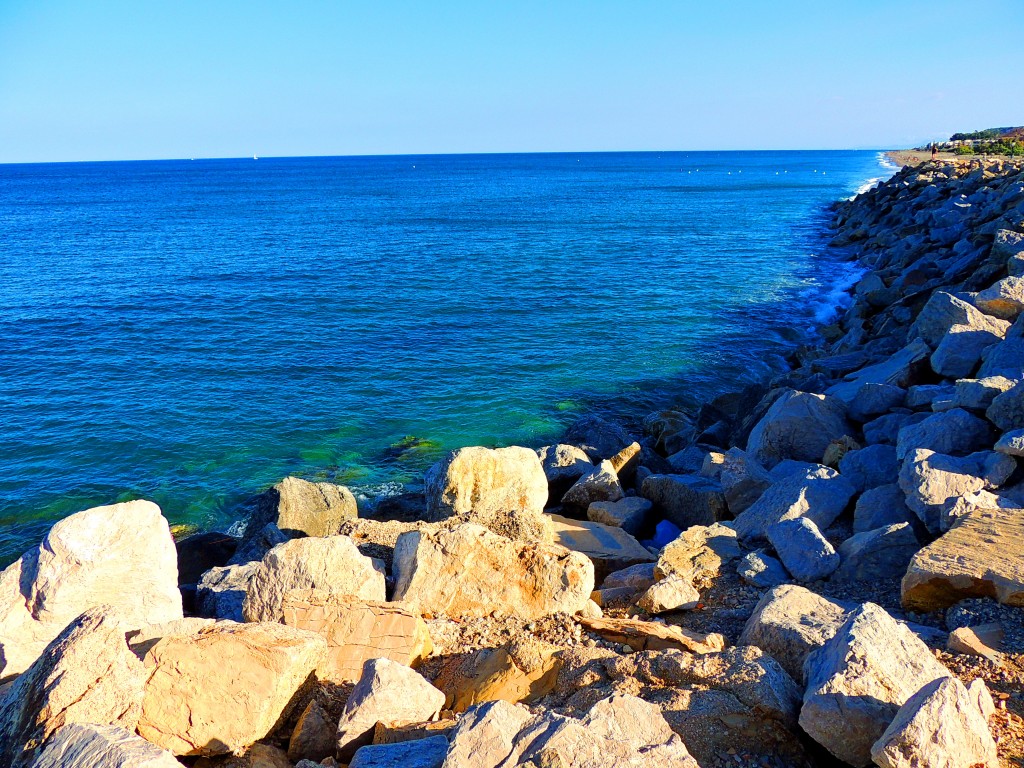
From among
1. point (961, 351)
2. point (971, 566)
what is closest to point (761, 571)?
point (971, 566)

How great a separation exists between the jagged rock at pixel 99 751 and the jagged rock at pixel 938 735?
392 centimetres

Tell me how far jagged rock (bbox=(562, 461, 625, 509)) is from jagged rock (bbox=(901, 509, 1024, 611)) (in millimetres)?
5153

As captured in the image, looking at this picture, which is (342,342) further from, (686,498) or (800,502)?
(800,502)

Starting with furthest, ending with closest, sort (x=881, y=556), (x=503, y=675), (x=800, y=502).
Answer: (x=800, y=502) → (x=881, y=556) → (x=503, y=675)

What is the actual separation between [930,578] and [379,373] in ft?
55.8

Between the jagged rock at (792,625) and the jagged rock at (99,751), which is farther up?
the jagged rock at (99,751)

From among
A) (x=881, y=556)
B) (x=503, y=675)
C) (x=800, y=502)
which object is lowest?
(x=881, y=556)

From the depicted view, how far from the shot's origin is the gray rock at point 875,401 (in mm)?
12430

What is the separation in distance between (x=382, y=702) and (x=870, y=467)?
25.4 feet

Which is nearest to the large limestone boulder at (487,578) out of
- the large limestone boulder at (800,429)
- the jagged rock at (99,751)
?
the jagged rock at (99,751)

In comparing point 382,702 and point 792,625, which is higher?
point 382,702

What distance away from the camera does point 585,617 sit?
6828mm

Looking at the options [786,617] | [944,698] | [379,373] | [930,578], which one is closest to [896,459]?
[930,578]

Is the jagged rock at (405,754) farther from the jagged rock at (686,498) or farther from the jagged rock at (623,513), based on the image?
the jagged rock at (686,498)
